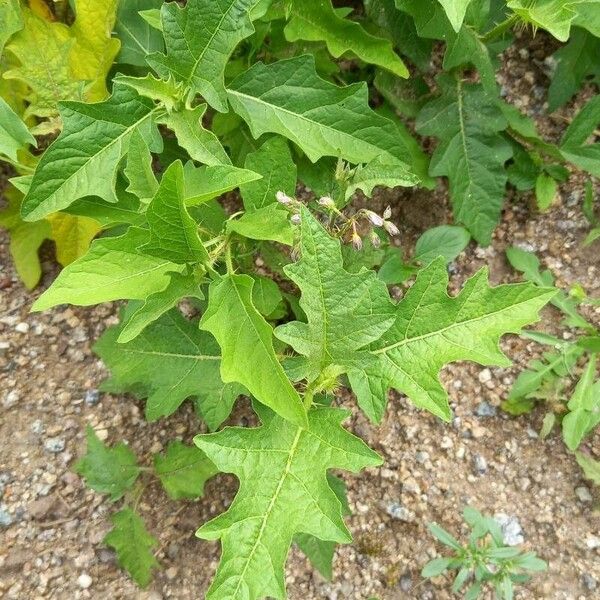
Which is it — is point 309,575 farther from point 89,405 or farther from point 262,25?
point 262,25

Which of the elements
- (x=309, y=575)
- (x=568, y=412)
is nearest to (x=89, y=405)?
(x=309, y=575)

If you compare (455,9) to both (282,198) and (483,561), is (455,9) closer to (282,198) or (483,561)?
(282,198)

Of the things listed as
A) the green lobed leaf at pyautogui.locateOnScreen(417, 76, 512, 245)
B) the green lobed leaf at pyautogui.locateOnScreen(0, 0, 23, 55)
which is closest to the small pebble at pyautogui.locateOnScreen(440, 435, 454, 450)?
the green lobed leaf at pyautogui.locateOnScreen(417, 76, 512, 245)

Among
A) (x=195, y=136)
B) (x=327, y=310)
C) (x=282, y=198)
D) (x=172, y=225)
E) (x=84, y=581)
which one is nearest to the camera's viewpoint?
(x=172, y=225)

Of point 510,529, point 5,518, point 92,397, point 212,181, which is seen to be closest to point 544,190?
point 510,529

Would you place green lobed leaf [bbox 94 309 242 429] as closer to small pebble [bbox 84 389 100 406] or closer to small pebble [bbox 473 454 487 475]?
small pebble [bbox 84 389 100 406]

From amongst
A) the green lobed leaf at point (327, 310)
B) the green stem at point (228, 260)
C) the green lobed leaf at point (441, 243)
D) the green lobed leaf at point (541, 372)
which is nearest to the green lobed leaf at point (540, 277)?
the green lobed leaf at point (541, 372)
